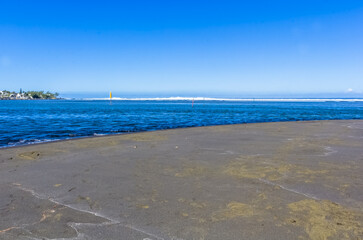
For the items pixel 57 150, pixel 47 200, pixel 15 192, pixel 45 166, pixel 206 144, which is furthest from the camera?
pixel 206 144

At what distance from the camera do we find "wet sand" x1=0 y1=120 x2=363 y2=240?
12.9 feet

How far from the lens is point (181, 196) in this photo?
5.30m

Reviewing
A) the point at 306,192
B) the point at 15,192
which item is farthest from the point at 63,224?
the point at 306,192

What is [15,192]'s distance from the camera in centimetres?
548

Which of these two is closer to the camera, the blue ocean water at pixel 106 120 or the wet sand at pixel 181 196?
the wet sand at pixel 181 196

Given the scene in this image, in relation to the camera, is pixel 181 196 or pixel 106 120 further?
pixel 106 120

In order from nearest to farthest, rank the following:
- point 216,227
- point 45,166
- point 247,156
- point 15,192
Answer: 1. point 216,227
2. point 15,192
3. point 45,166
4. point 247,156

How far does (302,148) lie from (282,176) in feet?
16.0

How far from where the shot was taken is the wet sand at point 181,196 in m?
3.94

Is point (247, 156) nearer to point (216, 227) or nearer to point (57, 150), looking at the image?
point (216, 227)

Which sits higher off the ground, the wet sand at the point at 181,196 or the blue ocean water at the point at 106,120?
the wet sand at the point at 181,196

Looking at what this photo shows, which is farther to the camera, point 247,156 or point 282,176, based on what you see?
point 247,156

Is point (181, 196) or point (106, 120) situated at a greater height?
point (181, 196)

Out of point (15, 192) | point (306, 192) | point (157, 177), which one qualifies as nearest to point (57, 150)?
point (15, 192)
